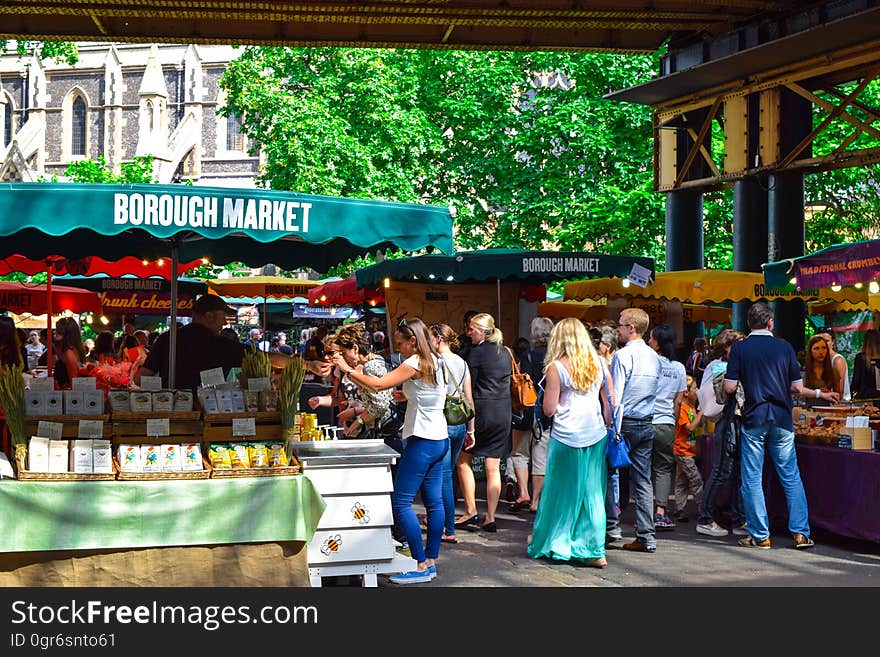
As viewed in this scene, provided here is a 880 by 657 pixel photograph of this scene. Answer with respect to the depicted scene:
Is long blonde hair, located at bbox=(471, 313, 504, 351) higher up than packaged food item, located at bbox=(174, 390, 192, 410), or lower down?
higher up

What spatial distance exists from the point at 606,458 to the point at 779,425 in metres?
1.53

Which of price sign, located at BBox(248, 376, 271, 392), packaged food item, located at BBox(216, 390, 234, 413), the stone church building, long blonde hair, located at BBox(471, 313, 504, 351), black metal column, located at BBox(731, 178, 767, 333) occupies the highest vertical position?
the stone church building

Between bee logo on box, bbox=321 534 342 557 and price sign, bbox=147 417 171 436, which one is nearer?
price sign, bbox=147 417 171 436

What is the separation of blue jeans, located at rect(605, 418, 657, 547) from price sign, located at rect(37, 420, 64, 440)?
4419 millimetres

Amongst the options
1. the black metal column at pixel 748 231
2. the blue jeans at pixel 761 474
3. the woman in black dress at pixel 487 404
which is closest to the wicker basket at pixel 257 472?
the woman in black dress at pixel 487 404

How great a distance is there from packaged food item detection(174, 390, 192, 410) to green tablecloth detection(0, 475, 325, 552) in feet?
1.73

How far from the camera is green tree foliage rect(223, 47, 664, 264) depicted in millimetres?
29484

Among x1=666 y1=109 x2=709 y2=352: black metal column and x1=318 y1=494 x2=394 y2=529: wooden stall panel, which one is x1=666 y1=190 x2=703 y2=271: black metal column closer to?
x1=666 y1=109 x2=709 y2=352: black metal column

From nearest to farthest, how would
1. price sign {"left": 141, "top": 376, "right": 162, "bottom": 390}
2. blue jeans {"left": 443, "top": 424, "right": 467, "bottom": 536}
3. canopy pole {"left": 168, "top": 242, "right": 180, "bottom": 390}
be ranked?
price sign {"left": 141, "top": 376, "right": 162, "bottom": 390}, canopy pole {"left": 168, "top": 242, "right": 180, "bottom": 390}, blue jeans {"left": 443, "top": 424, "right": 467, "bottom": 536}

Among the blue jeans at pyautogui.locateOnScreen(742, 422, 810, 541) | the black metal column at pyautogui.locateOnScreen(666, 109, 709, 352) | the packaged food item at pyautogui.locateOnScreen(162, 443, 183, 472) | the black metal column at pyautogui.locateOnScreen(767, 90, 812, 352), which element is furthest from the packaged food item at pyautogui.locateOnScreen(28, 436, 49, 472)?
the black metal column at pyautogui.locateOnScreen(666, 109, 709, 352)

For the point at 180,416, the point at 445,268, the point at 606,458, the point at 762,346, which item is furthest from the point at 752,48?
the point at 180,416

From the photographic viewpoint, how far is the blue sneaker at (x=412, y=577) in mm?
7820

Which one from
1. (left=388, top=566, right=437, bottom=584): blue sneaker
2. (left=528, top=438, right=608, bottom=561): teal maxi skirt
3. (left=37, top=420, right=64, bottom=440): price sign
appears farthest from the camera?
(left=528, top=438, right=608, bottom=561): teal maxi skirt

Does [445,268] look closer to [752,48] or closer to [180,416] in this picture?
[752,48]
